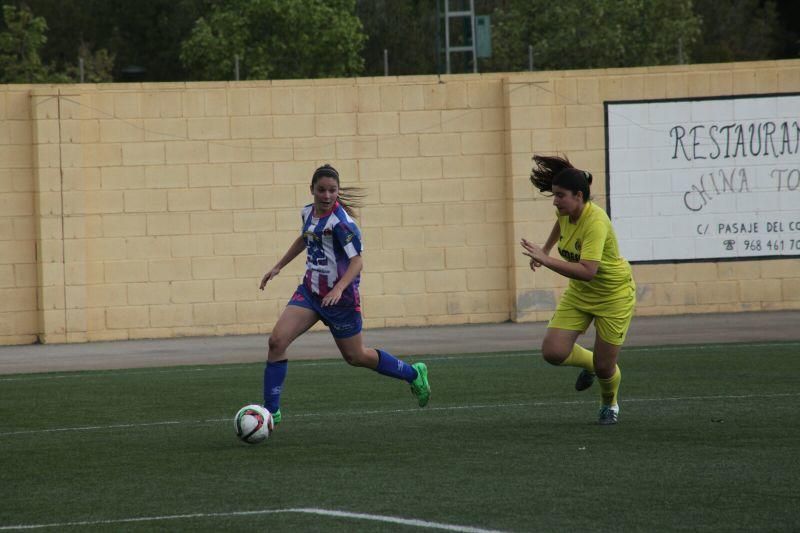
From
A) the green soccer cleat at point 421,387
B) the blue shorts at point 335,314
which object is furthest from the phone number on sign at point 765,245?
the blue shorts at point 335,314

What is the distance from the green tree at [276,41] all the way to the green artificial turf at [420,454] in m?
30.6

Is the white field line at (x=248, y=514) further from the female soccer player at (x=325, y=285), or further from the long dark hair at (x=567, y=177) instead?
the long dark hair at (x=567, y=177)

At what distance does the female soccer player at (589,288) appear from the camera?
30.3 ft

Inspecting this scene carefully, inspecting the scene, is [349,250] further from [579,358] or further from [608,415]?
[608,415]

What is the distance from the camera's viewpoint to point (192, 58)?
4362cm

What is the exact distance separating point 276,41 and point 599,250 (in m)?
35.0

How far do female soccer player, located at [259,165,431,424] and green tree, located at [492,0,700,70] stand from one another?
101ft

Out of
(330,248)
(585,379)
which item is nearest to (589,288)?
(585,379)

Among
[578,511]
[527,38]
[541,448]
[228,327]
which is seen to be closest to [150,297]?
[228,327]

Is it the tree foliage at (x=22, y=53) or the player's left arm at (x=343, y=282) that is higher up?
the tree foliage at (x=22, y=53)

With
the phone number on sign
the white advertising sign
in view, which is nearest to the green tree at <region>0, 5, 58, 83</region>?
the white advertising sign

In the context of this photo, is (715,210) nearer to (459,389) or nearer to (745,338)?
(745,338)

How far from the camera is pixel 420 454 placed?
830cm

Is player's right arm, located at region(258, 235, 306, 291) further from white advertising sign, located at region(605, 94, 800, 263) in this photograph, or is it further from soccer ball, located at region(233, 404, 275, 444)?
white advertising sign, located at region(605, 94, 800, 263)
